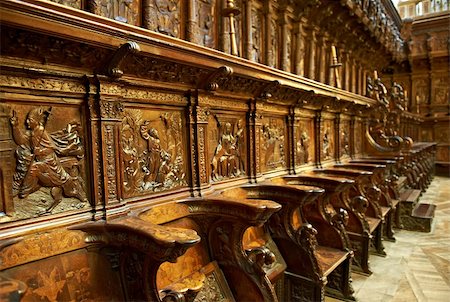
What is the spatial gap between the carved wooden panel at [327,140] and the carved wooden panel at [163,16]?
222cm

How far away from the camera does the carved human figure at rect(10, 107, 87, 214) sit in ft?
3.70

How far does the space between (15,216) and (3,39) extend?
64 centimetres

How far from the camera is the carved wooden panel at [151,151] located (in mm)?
1492

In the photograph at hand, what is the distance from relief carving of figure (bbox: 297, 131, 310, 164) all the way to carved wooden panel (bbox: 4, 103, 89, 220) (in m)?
2.27

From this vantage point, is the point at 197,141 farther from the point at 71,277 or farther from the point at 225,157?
the point at 71,277

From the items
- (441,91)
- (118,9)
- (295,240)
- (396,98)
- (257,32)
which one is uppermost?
(441,91)

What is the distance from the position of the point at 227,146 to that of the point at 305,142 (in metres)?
1.37

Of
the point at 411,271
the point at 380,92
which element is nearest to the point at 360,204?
the point at 411,271

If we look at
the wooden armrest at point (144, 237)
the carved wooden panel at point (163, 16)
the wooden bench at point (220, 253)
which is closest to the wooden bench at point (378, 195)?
the wooden bench at point (220, 253)

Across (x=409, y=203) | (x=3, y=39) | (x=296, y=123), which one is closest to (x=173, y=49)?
(x=3, y=39)

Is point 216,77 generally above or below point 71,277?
above

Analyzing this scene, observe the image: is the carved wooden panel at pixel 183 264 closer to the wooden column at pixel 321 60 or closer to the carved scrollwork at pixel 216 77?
the carved scrollwork at pixel 216 77

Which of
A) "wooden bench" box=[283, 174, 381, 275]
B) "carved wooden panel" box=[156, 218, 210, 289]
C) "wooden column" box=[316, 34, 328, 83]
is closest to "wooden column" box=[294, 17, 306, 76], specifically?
"wooden column" box=[316, 34, 328, 83]

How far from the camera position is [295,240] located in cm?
201
